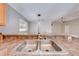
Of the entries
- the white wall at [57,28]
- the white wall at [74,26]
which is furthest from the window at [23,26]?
the white wall at [74,26]

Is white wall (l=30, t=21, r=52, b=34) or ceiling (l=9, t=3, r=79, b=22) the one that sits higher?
ceiling (l=9, t=3, r=79, b=22)

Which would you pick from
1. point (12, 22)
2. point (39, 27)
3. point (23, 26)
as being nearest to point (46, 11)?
point (39, 27)

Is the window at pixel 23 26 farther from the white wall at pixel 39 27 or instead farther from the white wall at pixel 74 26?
the white wall at pixel 74 26

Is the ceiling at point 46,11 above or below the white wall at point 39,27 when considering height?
above

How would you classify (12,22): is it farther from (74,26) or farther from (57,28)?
(74,26)

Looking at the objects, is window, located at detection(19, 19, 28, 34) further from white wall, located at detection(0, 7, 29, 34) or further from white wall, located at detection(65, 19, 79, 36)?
white wall, located at detection(65, 19, 79, 36)

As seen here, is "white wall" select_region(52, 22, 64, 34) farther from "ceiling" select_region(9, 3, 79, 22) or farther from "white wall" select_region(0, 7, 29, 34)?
"white wall" select_region(0, 7, 29, 34)

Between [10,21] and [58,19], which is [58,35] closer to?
[58,19]

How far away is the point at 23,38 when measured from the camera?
187 centimetres

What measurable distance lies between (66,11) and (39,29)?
0.48 meters

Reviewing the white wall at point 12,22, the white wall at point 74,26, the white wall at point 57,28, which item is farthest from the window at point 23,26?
the white wall at point 74,26

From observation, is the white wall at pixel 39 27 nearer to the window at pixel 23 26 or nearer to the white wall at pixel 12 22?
the window at pixel 23 26

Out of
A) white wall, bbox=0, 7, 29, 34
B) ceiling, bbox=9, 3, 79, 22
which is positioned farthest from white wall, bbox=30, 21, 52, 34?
white wall, bbox=0, 7, 29, 34

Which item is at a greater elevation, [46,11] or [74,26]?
[46,11]
